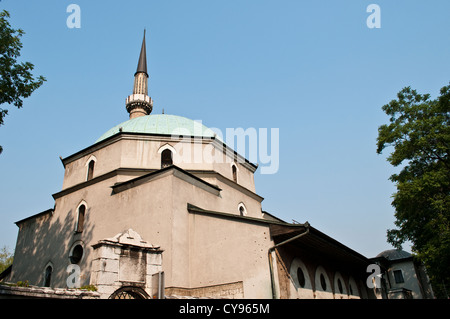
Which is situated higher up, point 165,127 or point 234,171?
point 165,127

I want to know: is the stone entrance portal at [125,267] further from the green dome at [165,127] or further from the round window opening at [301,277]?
the green dome at [165,127]

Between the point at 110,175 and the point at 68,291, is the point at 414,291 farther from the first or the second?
the point at 68,291

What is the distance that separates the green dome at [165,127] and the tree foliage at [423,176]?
9.25 m

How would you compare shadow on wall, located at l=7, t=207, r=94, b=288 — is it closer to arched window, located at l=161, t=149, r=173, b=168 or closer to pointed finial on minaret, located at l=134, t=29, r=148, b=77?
arched window, located at l=161, t=149, r=173, b=168

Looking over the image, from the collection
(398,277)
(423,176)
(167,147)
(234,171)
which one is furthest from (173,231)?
(398,277)

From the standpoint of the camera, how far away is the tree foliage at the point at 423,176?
578 inches

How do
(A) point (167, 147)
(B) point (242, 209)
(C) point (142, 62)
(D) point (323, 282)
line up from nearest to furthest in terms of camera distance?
(D) point (323, 282) → (A) point (167, 147) → (B) point (242, 209) → (C) point (142, 62)

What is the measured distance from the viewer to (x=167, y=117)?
736 inches

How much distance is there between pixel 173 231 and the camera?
12.5 meters

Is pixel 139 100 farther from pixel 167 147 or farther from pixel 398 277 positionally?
pixel 398 277

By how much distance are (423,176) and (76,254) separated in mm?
15483
